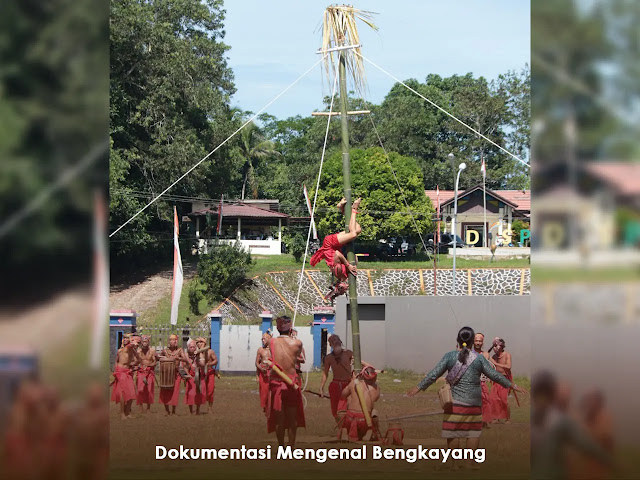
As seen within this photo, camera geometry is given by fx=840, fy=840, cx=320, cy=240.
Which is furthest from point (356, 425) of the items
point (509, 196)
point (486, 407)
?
point (509, 196)

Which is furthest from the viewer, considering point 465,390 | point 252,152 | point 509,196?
point 252,152

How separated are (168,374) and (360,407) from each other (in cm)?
707

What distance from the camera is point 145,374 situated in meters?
15.3

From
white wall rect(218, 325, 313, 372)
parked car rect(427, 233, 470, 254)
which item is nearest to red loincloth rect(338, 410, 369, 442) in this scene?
white wall rect(218, 325, 313, 372)

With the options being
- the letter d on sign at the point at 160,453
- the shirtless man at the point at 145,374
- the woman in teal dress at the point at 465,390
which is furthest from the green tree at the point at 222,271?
the letter d on sign at the point at 160,453

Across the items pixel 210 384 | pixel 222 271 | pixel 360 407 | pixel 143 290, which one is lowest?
pixel 210 384

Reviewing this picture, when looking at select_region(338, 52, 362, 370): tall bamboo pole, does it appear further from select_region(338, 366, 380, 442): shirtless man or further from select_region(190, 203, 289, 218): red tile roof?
select_region(190, 203, 289, 218): red tile roof

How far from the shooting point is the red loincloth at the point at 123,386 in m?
14.0

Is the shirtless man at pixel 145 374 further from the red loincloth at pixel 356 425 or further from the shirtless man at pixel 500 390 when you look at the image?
the red loincloth at pixel 356 425

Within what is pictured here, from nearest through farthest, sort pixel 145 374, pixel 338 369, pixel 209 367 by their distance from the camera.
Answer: pixel 338 369, pixel 145 374, pixel 209 367

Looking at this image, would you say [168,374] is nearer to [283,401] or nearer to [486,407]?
[486,407]

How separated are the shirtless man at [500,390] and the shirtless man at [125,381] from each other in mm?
5938

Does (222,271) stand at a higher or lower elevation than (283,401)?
higher
